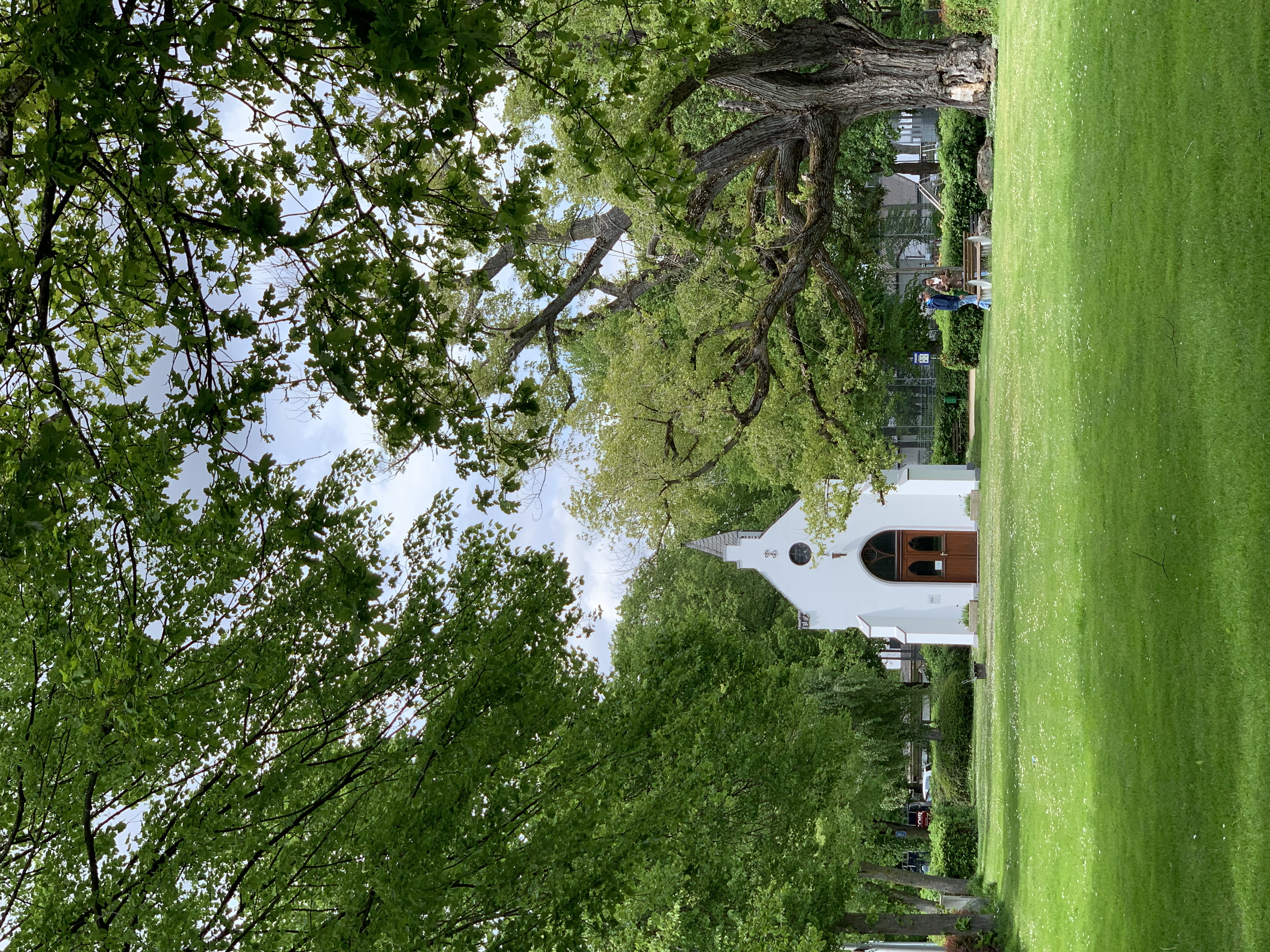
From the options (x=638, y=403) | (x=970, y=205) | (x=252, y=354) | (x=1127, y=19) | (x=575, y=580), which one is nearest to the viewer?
(x=252, y=354)

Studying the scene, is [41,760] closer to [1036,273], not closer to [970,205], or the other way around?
[1036,273]

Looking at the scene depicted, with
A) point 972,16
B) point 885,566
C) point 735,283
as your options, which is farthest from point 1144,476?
point 885,566

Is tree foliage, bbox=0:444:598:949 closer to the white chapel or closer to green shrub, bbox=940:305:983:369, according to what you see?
the white chapel

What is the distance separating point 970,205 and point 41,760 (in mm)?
28560

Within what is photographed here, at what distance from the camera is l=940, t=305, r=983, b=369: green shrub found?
30.8 m

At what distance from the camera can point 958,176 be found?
30125mm

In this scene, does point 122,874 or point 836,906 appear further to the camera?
point 836,906

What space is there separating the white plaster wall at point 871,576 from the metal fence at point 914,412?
1378cm

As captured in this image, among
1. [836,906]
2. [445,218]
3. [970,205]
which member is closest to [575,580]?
[836,906]

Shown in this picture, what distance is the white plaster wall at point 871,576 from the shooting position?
30.2m

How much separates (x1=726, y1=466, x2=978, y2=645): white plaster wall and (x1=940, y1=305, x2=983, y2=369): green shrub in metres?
4.55

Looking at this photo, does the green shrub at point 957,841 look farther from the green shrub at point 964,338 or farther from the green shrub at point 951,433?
the green shrub at point 964,338

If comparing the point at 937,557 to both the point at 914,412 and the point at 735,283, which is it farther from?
the point at 914,412

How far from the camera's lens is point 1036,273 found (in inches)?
595
